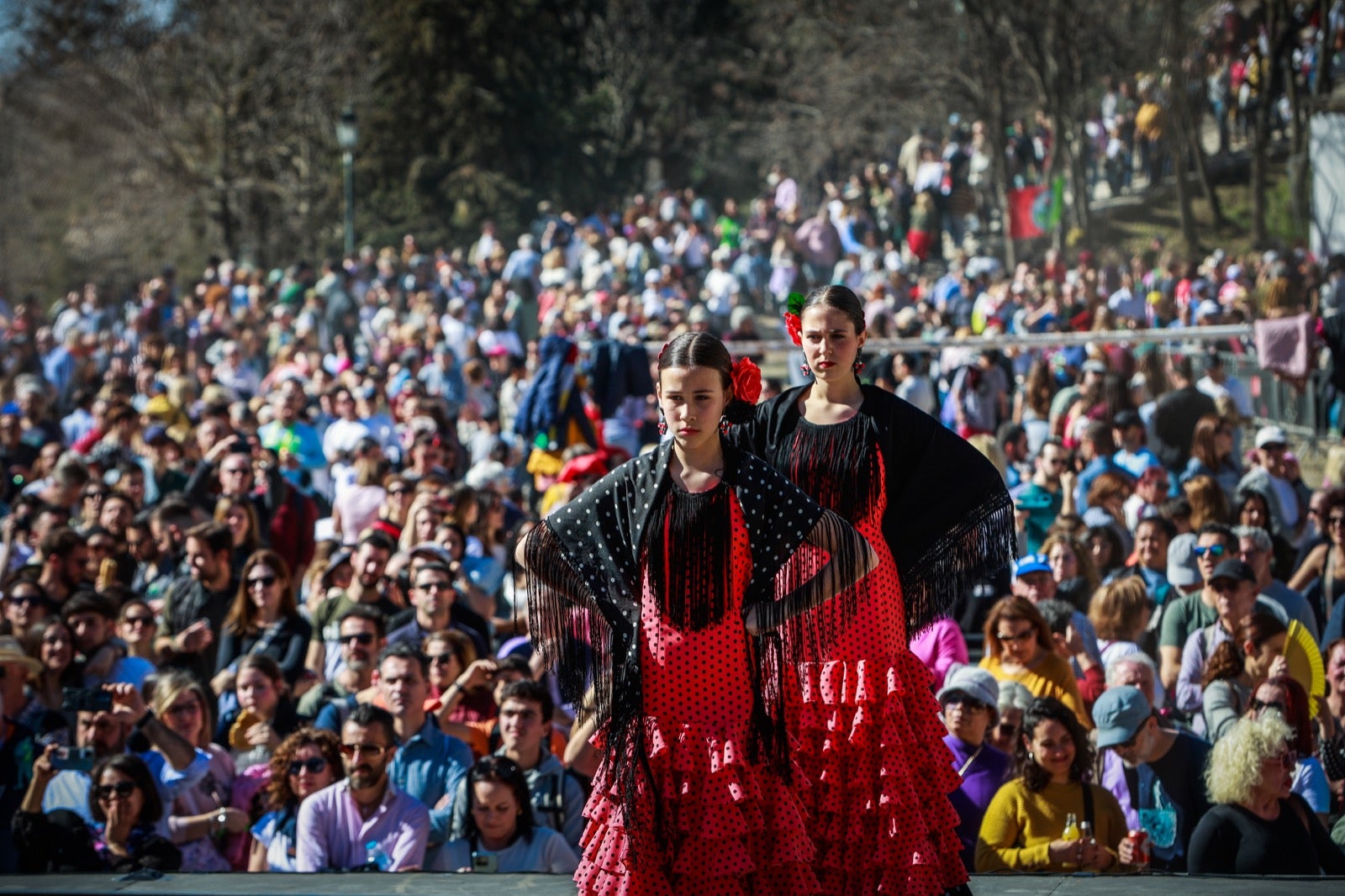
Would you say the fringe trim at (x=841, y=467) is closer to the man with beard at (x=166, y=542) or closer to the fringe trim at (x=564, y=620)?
the fringe trim at (x=564, y=620)

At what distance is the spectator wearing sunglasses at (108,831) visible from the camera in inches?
257

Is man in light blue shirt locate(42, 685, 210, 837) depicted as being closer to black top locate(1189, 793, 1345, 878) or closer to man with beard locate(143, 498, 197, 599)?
man with beard locate(143, 498, 197, 599)

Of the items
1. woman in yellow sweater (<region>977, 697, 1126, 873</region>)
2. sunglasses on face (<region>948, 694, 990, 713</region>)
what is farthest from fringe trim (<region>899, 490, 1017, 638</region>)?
sunglasses on face (<region>948, 694, 990, 713</region>)

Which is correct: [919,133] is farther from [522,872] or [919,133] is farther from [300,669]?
[522,872]

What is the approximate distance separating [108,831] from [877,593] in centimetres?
351

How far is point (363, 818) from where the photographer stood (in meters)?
6.43

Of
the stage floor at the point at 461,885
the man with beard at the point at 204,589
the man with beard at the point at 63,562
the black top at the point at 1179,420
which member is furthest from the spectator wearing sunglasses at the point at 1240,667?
the man with beard at the point at 63,562

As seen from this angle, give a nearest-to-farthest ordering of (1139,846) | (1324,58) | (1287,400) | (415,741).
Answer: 1. (1139,846)
2. (415,741)
3. (1287,400)
4. (1324,58)

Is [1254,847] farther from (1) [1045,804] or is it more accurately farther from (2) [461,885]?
(2) [461,885]

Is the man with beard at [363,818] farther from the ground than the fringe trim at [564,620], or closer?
closer

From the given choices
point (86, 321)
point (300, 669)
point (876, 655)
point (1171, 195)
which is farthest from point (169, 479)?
point (1171, 195)

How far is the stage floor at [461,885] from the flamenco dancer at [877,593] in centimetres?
94

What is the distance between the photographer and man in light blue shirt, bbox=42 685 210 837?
6.94 metres

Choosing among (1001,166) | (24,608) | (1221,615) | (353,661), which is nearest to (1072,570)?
(1221,615)
